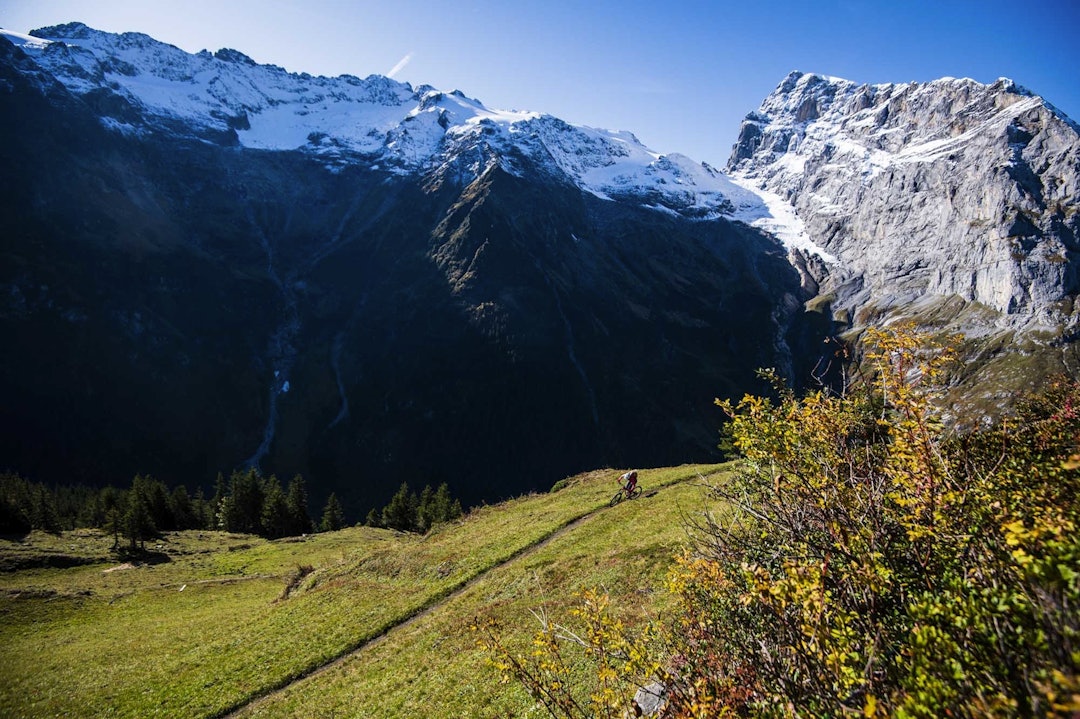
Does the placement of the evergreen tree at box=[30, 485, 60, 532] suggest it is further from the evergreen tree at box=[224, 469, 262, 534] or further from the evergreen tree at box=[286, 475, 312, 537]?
the evergreen tree at box=[286, 475, 312, 537]

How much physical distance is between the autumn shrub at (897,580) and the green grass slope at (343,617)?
10.5 metres

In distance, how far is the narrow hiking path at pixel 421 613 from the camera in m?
23.0

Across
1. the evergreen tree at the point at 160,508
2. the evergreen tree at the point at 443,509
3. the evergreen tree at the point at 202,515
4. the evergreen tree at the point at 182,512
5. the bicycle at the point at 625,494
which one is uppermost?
the bicycle at the point at 625,494

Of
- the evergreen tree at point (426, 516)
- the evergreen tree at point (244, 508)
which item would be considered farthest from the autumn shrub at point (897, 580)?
the evergreen tree at point (244, 508)

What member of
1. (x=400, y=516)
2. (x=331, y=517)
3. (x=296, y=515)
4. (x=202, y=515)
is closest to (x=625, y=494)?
(x=400, y=516)

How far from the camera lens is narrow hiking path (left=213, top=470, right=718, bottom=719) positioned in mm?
22969

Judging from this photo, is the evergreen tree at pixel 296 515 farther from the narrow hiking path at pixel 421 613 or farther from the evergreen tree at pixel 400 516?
the narrow hiking path at pixel 421 613

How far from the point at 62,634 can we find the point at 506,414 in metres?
163

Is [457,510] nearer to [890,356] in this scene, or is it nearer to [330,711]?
[330,711]

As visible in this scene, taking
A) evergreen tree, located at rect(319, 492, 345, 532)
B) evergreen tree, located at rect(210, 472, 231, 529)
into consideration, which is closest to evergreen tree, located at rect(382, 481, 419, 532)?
evergreen tree, located at rect(319, 492, 345, 532)

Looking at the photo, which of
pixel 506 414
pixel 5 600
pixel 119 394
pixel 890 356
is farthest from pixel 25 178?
pixel 890 356

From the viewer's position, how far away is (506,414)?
196625 millimetres

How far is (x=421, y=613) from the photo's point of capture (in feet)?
93.4

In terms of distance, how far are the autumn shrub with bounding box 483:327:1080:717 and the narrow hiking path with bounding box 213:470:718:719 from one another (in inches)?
618
